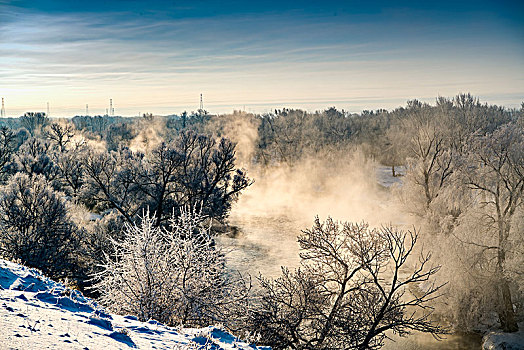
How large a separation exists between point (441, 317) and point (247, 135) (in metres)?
63.5

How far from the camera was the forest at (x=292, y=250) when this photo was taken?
13.0m

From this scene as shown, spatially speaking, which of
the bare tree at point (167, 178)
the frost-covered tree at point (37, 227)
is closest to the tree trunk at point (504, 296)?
the bare tree at point (167, 178)

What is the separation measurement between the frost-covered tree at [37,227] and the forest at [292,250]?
2.9 inches

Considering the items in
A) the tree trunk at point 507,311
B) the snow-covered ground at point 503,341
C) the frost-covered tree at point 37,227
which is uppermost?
the frost-covered tree at point 37,227

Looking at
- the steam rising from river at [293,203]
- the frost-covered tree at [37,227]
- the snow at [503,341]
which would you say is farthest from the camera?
the steam rising from river at [293,203]

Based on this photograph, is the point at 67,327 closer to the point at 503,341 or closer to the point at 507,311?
the point at 503,341

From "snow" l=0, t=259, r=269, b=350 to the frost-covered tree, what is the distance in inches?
456

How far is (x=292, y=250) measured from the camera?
112ft

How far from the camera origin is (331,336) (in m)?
12.8

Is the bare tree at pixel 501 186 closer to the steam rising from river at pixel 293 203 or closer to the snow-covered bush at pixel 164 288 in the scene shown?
the steam rising from river at pixel 293 203

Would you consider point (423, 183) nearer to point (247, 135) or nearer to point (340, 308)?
point (340, 308)

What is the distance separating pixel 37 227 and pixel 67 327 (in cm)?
1672

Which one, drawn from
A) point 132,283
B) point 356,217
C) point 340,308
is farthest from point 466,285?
point 356,217

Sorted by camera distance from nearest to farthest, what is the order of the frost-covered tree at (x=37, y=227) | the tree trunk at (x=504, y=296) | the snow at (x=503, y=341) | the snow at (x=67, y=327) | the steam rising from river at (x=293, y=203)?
the snow at (x=67, y=327) < the snow at (x=503, y=341) < the tree trunk at (x=504, y=296) < the frost-covered tree at (x=37, y=227) < the steam rising from river at (x=293, y=203)
